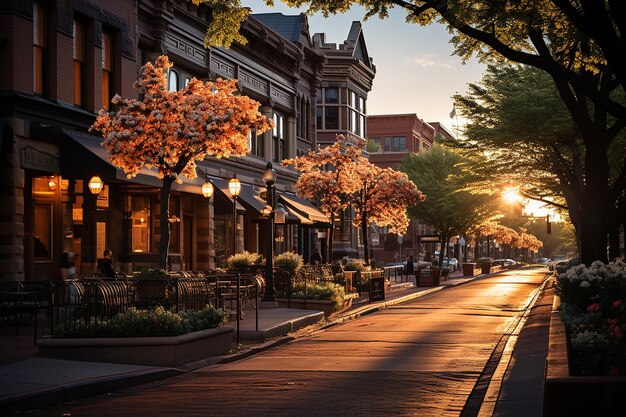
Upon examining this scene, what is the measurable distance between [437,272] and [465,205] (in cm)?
2001

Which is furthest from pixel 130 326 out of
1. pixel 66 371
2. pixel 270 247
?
pixel 270 247

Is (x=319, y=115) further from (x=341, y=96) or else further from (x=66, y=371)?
(x=66, y=371)

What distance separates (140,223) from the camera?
103 feet

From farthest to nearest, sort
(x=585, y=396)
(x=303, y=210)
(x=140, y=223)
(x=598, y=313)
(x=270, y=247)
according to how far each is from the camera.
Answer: (x=303, y=210)
(x=140, y=223)
(x=270, y=247)
(x=598, y=313)
(x=585, y=396)

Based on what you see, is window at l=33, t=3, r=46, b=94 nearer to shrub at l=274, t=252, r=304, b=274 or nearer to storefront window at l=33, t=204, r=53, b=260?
storefront window at l=33, t=204, r=53, b=260

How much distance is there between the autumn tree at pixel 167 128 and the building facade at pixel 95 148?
1.59 metres

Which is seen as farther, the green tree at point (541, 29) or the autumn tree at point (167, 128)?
the autumn tree at point (167, 128)

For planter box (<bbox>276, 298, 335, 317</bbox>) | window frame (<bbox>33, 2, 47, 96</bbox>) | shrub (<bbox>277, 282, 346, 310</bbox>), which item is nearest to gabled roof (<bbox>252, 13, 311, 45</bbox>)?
shrub (<bbox>277, 282, 346, 310</bbox>)

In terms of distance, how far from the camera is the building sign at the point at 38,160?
2399cm

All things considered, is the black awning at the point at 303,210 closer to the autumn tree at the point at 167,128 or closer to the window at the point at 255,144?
the window at the point at 255,144

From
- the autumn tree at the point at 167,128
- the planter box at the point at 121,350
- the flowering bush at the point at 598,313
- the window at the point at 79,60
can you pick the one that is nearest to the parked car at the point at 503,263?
the window at the point at 79,60

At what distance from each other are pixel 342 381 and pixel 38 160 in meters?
13.5

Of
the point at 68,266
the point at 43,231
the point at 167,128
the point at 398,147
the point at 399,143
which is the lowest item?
the point at 68,266

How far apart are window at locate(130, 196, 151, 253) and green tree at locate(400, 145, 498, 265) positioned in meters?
36.7
